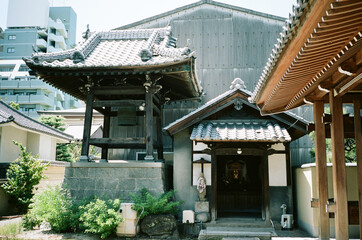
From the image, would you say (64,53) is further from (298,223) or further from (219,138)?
(298,223)

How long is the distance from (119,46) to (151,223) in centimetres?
754

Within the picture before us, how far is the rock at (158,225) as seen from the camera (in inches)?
400

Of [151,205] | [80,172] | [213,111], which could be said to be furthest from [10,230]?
[213,111]

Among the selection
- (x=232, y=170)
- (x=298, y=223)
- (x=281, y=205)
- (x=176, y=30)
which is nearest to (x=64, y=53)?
(x=176, y=30)

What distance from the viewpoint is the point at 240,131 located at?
11.4 m

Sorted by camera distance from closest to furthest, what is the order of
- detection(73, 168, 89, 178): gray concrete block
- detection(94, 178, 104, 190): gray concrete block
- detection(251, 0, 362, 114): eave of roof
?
detection(251, 0, 362, 114): eave of roof, detection(94, 178, 104, 190): gray concrete block, detection(73, 168, 89, 178): gray concrete block

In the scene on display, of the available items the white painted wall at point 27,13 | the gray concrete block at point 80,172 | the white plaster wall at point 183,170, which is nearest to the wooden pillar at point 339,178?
the white plaster wall at point 183,170

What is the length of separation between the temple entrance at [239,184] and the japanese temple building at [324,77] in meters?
5.85

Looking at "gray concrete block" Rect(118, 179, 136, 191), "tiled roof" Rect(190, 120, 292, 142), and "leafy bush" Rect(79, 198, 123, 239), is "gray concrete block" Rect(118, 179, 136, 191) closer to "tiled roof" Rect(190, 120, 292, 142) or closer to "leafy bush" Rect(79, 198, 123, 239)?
"leafy bush" Rect(79, 198, 123, 239)

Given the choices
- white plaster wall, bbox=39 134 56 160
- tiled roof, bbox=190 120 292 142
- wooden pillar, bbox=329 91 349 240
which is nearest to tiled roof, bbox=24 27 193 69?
tiled roof, bbox=190 120 292 142

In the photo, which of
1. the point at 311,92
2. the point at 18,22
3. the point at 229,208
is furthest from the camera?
the point at 18,22

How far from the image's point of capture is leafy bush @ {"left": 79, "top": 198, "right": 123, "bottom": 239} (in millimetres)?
9508

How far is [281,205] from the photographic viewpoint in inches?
466

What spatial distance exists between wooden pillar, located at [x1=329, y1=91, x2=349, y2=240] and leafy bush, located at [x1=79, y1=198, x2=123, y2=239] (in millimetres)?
6075
